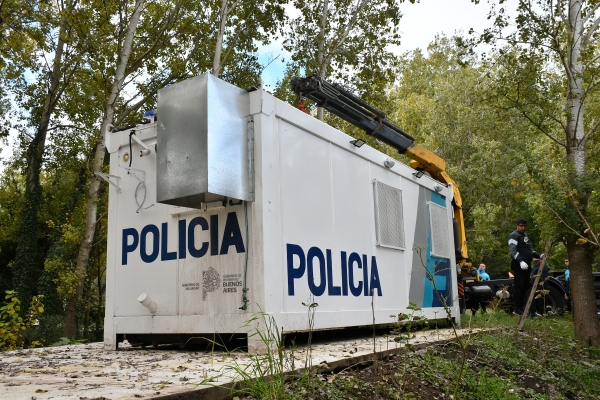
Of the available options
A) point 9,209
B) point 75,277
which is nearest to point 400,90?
point 9,209

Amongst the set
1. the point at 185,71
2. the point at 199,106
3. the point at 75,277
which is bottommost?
the point at 75,277

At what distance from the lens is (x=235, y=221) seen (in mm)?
5855

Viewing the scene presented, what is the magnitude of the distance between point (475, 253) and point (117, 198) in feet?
83.2

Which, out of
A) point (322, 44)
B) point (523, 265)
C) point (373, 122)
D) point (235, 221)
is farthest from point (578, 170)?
point (322, 44)

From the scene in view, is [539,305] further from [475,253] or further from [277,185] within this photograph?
[475,253]

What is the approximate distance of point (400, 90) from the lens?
41.0 meters

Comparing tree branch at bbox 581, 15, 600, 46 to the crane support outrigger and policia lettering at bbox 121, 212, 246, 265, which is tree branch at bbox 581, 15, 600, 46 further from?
policia lettering at bbox 121, 212, 246, 265

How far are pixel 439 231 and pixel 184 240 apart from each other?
16.7 ft

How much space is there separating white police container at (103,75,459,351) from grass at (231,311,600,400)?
32.2 inches

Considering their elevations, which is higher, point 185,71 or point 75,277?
point 185,71

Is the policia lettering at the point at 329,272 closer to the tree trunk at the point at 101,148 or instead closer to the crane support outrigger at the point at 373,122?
the crane support outrigger at the point at 373,122

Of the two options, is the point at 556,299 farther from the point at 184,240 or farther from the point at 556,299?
the point at 184,240

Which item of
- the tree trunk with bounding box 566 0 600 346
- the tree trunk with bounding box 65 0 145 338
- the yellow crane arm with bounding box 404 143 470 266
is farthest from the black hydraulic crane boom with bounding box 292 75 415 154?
the tree trunk with bounding box 65 0 145 338

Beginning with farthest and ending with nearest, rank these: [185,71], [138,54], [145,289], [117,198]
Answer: [185,71] → [138,54] → [117,198] → [145,289]
